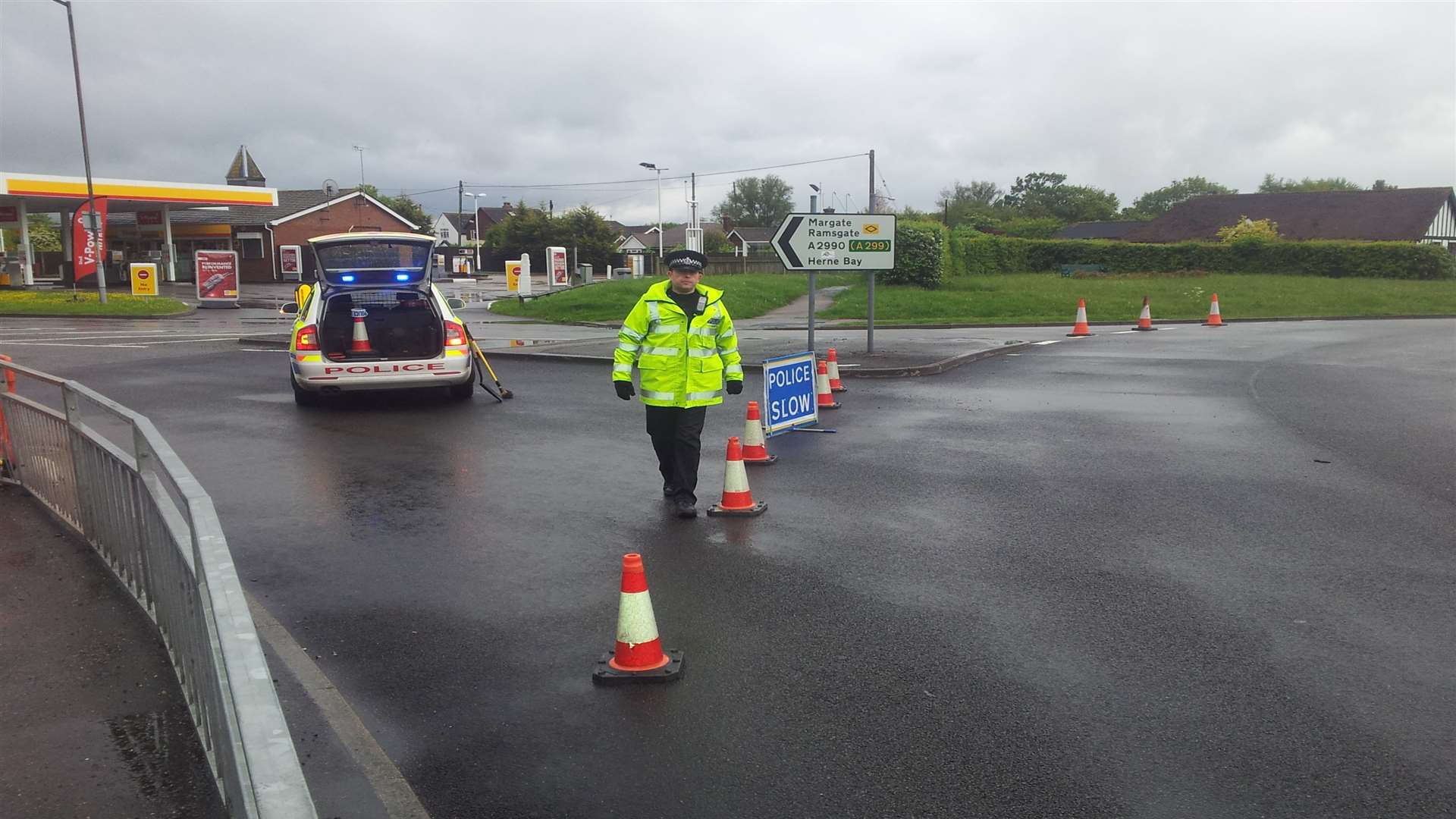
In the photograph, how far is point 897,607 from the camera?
5.81 m

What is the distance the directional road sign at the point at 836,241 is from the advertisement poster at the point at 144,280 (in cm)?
3296

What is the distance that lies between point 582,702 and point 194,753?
1.43m

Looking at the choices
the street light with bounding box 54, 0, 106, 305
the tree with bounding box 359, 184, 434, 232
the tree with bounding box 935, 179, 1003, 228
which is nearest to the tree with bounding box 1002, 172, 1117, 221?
the tree with bounding box 935, 179, 1003, 228

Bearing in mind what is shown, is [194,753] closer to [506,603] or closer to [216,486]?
[506,603]

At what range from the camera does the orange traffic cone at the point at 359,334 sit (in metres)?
13.3

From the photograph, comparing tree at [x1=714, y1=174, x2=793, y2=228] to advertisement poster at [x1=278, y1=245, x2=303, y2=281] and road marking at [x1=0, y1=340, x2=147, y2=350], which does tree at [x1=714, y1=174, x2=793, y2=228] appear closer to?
advertisement poster at [x1=278, y1=245, x2=303, y2=281]

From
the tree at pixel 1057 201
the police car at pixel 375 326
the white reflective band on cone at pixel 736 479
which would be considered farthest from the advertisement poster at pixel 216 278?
the tree at pixel 1057 201

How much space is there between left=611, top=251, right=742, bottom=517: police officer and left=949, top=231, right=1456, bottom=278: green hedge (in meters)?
32.1

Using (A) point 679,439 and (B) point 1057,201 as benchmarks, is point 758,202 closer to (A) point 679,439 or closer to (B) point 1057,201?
(B) point 1057,201

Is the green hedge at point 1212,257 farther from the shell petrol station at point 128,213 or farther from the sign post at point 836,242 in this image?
the shell petrol station at point 128,213

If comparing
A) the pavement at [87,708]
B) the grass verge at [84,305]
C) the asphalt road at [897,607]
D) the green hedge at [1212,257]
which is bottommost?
the asphalt road at [897,607]

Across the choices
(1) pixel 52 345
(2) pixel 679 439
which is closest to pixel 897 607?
(2) pixel 679 439

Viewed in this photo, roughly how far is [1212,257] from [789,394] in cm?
3878

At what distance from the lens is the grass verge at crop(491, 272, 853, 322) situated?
30.8 m
